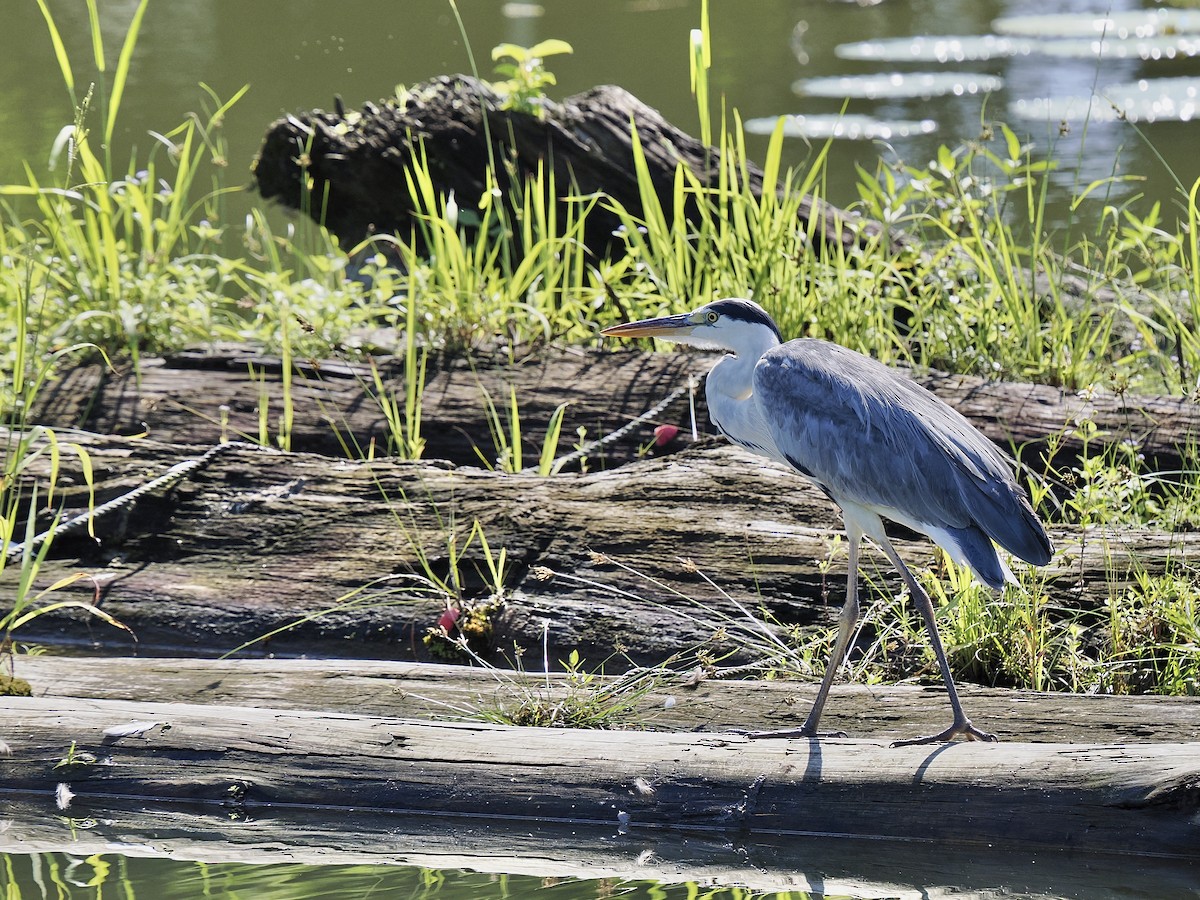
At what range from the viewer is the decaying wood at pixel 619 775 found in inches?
108

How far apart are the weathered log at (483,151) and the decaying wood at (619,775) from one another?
124 inches

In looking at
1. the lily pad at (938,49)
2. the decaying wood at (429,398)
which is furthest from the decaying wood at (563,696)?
the lily pad at (938,49)

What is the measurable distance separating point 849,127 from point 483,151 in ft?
17.6

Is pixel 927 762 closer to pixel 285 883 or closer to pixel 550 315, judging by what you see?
pixel 285 883

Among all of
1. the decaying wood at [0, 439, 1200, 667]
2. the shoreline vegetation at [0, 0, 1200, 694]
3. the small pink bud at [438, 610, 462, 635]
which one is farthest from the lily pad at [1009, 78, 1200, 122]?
the small pink bud at [438, 610, 462, 635]

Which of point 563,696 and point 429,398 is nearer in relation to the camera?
point 563,696

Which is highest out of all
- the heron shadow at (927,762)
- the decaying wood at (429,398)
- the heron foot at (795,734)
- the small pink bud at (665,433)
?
the decaying wood at (429,398)

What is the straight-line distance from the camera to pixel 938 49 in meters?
13.9

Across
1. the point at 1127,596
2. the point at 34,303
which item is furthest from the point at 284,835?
the point at 34,303

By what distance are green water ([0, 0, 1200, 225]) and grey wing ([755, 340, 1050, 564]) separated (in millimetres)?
5861

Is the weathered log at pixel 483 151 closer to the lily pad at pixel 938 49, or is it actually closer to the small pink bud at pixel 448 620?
the small pink bud at pixel 448 620

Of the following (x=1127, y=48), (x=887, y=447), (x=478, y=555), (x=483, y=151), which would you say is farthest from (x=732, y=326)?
(x=1127, y=48)

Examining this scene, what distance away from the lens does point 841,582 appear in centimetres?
389

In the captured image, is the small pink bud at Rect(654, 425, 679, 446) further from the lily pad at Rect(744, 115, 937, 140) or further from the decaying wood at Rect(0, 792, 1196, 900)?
the lily pad at Rect(744, 115, 937, 140)
